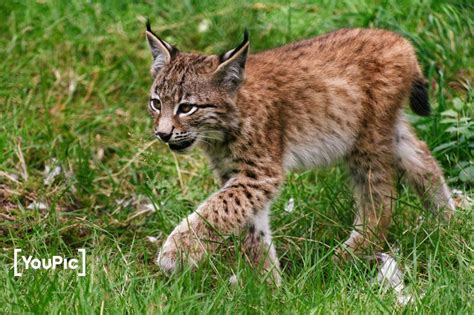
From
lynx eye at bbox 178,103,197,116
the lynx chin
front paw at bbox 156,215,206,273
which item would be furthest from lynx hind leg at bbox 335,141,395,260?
lynx eye at bbox 178,103,197,116

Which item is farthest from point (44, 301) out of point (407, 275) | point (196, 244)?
point (407, 275)

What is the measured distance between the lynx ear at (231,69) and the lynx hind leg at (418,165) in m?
1.33

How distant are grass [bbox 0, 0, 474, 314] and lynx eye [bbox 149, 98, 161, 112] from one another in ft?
0.75

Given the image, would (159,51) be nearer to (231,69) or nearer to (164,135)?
(231,69)

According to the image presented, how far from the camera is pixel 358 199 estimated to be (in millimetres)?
6859

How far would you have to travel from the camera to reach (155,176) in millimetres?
7270

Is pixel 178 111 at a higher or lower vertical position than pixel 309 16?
higher

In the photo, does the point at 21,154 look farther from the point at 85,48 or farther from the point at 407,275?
the point at 407,275

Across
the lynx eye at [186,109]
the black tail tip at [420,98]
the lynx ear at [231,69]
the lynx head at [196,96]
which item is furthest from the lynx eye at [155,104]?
the black tail tip at [420,98]

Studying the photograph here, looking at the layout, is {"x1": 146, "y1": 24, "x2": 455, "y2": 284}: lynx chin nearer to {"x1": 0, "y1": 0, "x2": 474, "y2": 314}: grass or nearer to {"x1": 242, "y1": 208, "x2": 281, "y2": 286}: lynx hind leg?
{"x1": 242, "y1": 208, "x2": 281, "y2": 286}: lynx hind leg

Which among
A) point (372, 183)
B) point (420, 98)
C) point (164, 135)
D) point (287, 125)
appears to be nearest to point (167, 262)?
point (164, 135)

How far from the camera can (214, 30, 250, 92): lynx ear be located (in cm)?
621

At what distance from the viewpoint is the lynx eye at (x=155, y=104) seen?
6.24m

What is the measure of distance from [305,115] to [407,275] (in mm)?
1347
